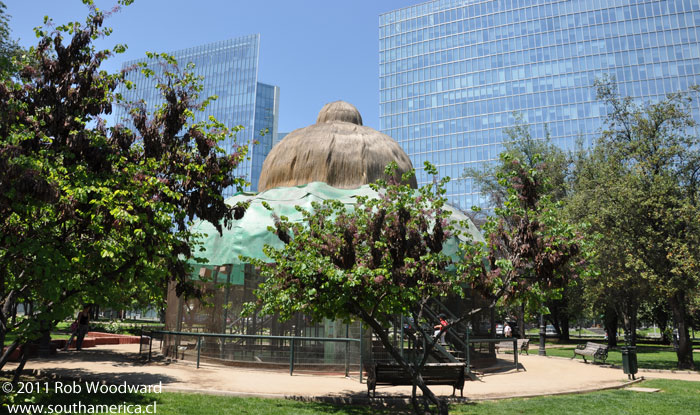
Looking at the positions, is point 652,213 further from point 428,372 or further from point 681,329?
point 428,372

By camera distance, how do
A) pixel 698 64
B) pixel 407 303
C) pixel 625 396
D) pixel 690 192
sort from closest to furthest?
pixel 407 303 < pixel 625 396 < pixel 690 192 < pixel 698 64

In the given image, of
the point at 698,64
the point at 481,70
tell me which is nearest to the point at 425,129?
the point at 481,70

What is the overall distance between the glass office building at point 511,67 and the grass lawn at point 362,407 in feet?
243

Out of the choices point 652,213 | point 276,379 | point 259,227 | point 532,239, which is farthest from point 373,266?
point 652,213

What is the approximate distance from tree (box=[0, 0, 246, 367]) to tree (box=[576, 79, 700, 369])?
1329cm

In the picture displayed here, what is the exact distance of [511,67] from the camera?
91688mm

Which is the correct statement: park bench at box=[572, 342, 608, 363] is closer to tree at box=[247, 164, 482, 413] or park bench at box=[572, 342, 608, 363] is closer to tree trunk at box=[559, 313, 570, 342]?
tree at box=[247, 164, 482, 413]

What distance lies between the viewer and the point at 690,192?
20.9 metres

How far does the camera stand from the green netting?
1608 cm

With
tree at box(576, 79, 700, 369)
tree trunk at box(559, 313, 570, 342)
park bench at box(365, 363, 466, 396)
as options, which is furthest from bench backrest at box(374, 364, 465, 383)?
tree trunk at box(559, 313, 570, 342)

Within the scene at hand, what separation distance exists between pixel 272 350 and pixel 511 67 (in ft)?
290

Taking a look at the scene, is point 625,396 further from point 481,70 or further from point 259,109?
point 259,109

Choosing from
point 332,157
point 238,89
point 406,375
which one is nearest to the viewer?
point 406,375

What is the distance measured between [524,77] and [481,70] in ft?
26.4
